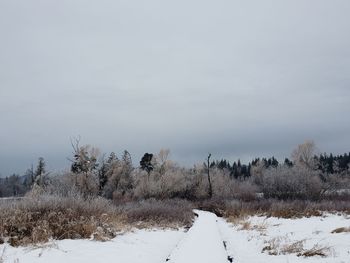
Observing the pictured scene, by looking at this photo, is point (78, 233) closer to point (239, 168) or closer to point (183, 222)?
point (183, 222)

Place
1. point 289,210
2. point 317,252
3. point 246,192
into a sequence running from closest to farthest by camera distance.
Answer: point 317,252, point 289,210, point 246,192

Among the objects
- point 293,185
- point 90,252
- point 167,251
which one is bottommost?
point 293,185

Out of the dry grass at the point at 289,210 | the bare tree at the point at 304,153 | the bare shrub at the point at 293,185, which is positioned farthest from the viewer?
the bare tree at the point at 304,153

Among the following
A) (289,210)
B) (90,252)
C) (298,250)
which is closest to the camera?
(90,252)

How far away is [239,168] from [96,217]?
171 meters

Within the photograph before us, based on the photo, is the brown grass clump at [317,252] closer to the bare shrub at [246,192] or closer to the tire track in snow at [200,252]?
the tire track in snow at [200,252]

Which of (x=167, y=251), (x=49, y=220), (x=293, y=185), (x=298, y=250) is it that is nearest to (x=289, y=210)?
(x=167, y=251)

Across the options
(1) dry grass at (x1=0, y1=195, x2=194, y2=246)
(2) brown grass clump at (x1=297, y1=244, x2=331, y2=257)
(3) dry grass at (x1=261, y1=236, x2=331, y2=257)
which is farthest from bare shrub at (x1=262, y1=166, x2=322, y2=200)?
(2) brown grass clump at (x1=297, y1=244, x2=331, y2=257)

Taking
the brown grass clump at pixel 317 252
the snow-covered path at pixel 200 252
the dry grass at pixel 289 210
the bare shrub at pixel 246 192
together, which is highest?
the brown grass clump at pixel 317 252

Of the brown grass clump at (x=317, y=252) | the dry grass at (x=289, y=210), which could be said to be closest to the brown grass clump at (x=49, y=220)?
the brown grass clump at (x=317, y=252)

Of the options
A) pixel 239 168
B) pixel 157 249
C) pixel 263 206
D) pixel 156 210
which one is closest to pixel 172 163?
pixel 263 206

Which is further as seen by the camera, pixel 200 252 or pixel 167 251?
pixel 167 251

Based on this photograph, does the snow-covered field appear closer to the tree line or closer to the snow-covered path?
the snow-covered path

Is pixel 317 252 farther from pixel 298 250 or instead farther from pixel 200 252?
pixel 200 252
